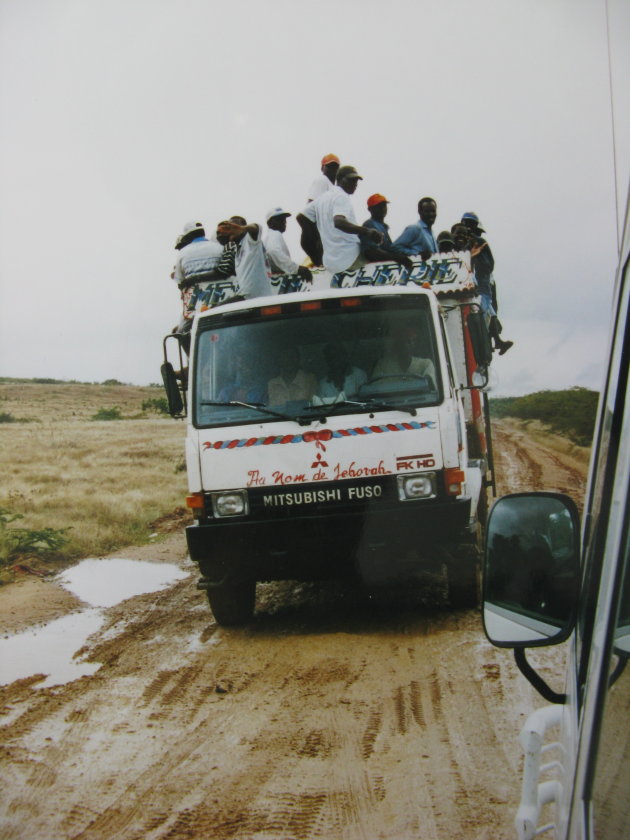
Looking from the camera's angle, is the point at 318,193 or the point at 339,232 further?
the point at 318,193

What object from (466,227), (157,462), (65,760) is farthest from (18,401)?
(65,760)

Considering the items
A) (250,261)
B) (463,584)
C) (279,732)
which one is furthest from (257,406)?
(279,732)

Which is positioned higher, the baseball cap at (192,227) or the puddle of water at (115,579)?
the baseball cap at (192,227)

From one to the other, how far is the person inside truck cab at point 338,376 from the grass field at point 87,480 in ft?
19.5

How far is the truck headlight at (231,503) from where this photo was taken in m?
6.54

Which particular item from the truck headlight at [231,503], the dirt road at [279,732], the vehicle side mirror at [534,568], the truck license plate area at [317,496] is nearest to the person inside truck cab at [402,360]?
the truck license plate area at [317,496]

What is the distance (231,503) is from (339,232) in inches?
102

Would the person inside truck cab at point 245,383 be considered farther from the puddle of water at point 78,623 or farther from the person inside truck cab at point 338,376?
the puddle of water at point 78,623

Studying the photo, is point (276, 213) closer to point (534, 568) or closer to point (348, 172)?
point (348, 172)

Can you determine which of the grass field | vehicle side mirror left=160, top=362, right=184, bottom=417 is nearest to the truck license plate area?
vehicle side mirror left=160, top=362, right=184, bottom=417

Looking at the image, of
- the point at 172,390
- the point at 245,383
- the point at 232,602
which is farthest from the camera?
the point at 172,390

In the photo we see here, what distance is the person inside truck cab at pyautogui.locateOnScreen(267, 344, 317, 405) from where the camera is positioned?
6.71m

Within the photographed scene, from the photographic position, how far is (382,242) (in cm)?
819

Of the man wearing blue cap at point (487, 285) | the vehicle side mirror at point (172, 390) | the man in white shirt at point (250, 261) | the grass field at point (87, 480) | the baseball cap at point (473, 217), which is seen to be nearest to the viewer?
the vehicle side mirror at point (172, 390)
